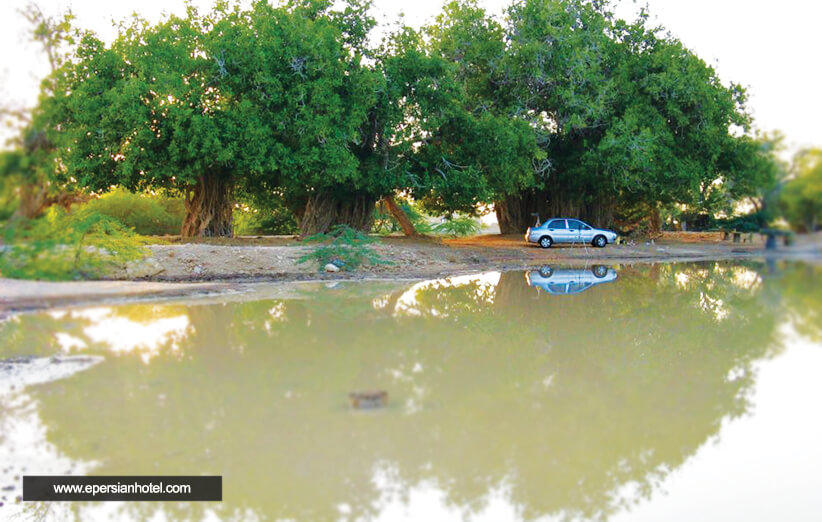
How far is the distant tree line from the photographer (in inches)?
940

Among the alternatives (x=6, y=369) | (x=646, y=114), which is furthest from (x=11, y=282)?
(x=646, y=114)

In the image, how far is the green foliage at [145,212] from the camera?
3900 centimetres

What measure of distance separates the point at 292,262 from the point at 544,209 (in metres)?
20.6

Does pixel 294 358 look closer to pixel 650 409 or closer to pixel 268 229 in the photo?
pixel 650 409

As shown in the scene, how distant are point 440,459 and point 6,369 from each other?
5.54m

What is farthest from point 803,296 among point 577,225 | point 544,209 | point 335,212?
point 544,209

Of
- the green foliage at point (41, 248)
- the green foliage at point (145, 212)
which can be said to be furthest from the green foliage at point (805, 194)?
the green foliage at point (145, 212)

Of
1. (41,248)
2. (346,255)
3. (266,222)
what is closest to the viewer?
(41,248)

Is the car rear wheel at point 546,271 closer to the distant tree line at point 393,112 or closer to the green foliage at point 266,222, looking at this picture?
the distant tree line at point 393,112

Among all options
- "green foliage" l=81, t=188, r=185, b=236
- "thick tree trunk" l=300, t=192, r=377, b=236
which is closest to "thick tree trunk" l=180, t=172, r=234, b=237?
"thick tree trunk" l=300, t=192, r=377, b=236

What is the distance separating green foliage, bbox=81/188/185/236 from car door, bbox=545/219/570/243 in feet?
71.1

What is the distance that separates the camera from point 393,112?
2680 centimetres

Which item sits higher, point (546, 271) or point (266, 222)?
point (266, 222)

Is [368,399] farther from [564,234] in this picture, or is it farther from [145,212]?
[145,212]
